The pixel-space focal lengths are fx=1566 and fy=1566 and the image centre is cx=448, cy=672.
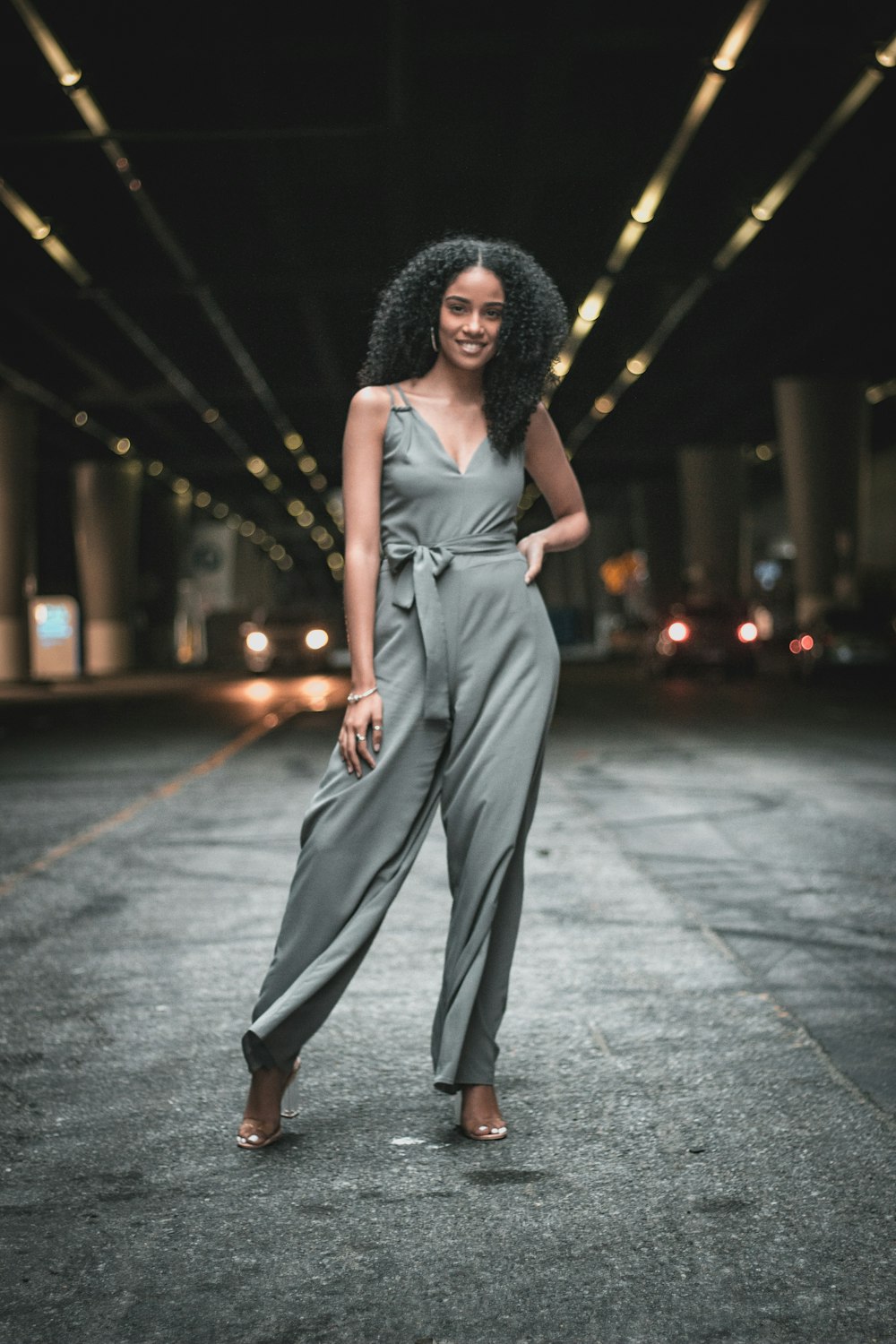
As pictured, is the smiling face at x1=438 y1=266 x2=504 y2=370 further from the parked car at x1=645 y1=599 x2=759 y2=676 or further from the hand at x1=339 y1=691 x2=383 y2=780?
the parked car at x1=645 y1=599 x2=759 y2=676

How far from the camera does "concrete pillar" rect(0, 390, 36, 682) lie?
123 ft

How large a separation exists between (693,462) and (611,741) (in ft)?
125

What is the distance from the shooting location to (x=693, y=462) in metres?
52.8

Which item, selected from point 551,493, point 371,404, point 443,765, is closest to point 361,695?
point 443,765

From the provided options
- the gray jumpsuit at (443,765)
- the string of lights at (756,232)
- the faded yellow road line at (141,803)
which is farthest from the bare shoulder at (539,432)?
the faded yellow road line at (141,803)

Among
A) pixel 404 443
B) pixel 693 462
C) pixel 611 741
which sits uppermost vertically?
pixel 693 462

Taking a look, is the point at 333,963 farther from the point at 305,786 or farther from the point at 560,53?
the point at 560,53

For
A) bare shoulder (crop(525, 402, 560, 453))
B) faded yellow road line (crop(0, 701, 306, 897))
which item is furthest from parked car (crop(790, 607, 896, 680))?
bare shoulder (crop(525, 402, 560, 453))

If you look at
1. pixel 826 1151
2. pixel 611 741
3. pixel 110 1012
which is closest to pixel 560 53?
pixel 611 741

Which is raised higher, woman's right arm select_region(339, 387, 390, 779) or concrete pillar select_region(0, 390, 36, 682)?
concrete pillar select_region(0, 390, 36, 682)

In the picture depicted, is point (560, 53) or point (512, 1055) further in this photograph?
point (560, 53)

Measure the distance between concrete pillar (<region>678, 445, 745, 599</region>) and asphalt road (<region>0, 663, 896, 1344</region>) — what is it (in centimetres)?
4437

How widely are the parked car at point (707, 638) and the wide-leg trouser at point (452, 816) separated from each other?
96.3 feet

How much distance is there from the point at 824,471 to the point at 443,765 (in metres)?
37.0
